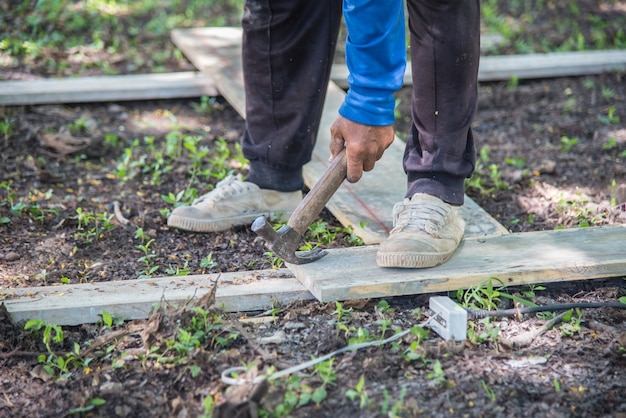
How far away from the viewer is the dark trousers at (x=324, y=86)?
8.48ft

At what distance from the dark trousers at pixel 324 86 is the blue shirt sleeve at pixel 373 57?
13cm

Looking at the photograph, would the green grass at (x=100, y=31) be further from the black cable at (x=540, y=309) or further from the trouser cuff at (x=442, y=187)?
the black cable at (x=540, y=309)

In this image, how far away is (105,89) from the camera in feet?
15.8

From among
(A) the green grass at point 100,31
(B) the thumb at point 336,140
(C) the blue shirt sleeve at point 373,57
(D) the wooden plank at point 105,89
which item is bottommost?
(A) the green grass at point 100,31

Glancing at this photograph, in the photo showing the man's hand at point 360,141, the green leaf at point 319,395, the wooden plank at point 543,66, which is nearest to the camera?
the green leaf at point 319,395

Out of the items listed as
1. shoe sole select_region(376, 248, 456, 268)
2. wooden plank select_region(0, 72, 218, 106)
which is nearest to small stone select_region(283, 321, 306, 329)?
shoe sole select_region(376, 248, 456, 268)

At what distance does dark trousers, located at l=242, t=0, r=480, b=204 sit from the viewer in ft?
8.48

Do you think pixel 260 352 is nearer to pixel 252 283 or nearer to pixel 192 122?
pixel 252 283

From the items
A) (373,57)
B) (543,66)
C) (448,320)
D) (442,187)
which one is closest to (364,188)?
(442,187)

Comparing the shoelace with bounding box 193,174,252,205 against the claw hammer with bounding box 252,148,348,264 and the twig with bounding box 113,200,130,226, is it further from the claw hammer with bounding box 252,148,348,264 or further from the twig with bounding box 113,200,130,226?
the claw hammer with bounding box 252,148,348,264

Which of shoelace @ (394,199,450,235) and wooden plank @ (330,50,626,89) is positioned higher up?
shoelace @ (394,199,450,235)

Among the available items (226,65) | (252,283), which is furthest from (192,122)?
(252,283)

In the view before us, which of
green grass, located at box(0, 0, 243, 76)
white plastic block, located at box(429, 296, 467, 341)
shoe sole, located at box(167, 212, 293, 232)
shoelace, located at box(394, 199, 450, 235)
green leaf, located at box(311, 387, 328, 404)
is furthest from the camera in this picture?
green grass, located at box(0, 0, 243, 76)

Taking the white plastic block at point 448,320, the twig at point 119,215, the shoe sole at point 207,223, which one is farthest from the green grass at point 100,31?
the white plastic block at point 448,320
